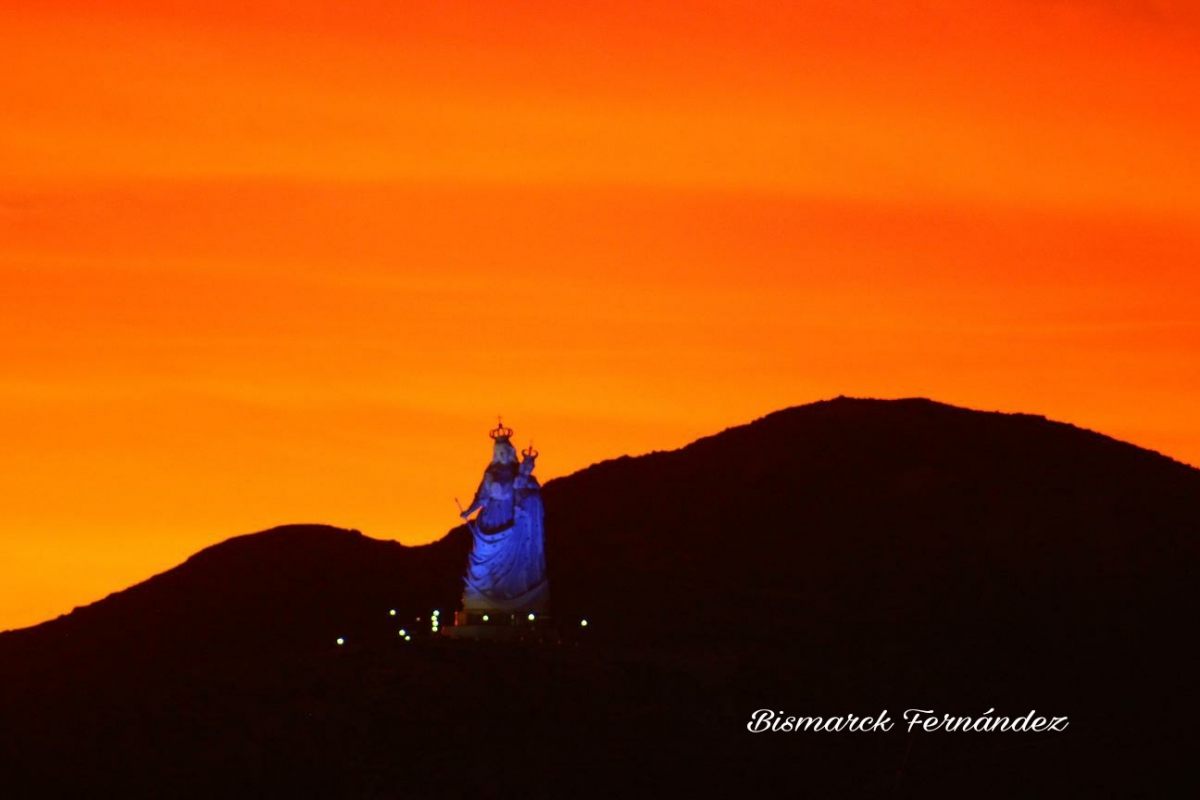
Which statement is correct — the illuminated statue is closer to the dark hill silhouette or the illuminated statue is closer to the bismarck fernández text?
the dark hill silhouette

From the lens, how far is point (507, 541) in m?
65.9

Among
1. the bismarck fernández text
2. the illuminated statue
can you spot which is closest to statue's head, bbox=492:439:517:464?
the illuminated statue

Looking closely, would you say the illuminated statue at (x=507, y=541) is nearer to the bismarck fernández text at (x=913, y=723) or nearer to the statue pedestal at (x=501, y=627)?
the statue pedestal at (x=501, y=627)

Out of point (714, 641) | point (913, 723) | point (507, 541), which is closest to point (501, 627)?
point (507, 541)

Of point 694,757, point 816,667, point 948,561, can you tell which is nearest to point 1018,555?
point 948,561

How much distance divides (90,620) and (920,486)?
2873cm

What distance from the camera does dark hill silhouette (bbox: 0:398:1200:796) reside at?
2274 inches

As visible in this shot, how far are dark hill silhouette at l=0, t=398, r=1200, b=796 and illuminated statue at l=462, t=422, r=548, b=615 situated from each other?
99.6 inches

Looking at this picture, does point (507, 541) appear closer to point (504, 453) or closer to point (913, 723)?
point (504, 453)

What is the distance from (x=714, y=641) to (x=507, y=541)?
8443mm

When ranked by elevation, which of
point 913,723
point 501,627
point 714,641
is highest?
point 714,641

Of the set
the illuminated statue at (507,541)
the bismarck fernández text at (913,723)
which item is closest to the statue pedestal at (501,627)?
the illuminated statue at (507,541)

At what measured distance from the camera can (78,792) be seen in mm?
58375

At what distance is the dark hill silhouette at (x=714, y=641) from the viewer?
57.8 m
